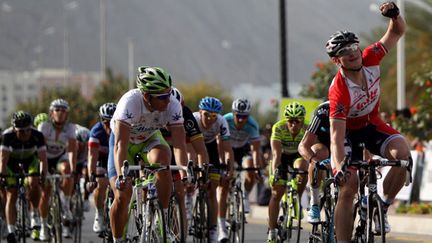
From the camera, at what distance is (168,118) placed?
12.0m

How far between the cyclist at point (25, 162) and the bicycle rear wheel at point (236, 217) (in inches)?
120

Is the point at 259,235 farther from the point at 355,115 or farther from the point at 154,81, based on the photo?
the point at 355,115

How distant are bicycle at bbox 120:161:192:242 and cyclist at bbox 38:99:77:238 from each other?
7.61 meters

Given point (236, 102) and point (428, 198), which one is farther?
point (428, 198)

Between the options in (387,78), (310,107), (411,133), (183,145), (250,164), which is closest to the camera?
(183,145)

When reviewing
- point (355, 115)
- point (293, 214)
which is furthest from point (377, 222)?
point (293, 214)

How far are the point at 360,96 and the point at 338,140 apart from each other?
0.54m

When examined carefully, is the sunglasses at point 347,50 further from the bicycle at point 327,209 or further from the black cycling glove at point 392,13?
the bicycle at point 327,209

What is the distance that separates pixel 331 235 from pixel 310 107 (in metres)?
15.5

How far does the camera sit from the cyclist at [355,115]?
1036 centimetres

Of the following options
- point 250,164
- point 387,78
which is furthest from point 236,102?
point 387,78

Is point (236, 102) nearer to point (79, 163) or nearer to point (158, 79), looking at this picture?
point (79, 163)

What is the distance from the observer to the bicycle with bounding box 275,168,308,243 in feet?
48.0

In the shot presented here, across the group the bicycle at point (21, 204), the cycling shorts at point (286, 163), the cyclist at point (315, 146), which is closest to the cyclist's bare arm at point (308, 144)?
the cyclist at point (315, 146)
